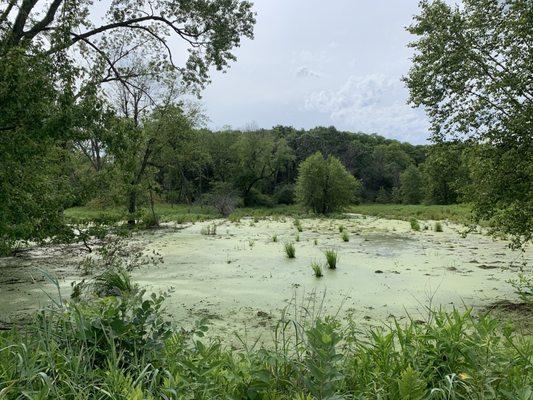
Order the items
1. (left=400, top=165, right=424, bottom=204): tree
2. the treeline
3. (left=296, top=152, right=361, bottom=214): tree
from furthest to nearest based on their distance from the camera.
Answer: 1. (left=400, top=165, right=424, bottom=204): tree
2. (left=296, top=152, right=361, bottom=214): tree
3. the treeline

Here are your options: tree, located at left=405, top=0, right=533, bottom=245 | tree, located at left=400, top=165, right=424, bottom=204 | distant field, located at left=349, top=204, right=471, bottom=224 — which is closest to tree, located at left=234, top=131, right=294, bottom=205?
tree, located at left=400, top=165, right=424, bottom=204

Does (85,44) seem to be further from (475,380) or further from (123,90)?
(475,380)

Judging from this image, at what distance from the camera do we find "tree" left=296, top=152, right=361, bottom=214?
76.8 feet

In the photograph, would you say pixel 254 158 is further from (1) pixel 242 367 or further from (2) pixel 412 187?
(1) pixel 242 367

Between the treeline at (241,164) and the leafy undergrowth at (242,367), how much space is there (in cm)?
205

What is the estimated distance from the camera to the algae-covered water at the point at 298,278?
476 centimetres

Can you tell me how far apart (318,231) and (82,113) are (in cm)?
1053

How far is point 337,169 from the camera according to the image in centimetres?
2331

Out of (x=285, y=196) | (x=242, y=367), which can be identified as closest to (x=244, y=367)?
(x=242, y=367)

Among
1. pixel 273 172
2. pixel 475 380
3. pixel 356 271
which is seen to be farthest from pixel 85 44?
pixel 273 172

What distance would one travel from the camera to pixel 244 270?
7.16 m

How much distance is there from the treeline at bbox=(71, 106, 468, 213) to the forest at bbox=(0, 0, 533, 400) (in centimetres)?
8

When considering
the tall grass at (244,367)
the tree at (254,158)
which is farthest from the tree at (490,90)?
the tree at (254,158)

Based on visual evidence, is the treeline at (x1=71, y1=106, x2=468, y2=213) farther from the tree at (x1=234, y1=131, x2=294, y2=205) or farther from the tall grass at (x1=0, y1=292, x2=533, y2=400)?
the tall grass at (x1=0, y1=292, x2=533, y2=400)
